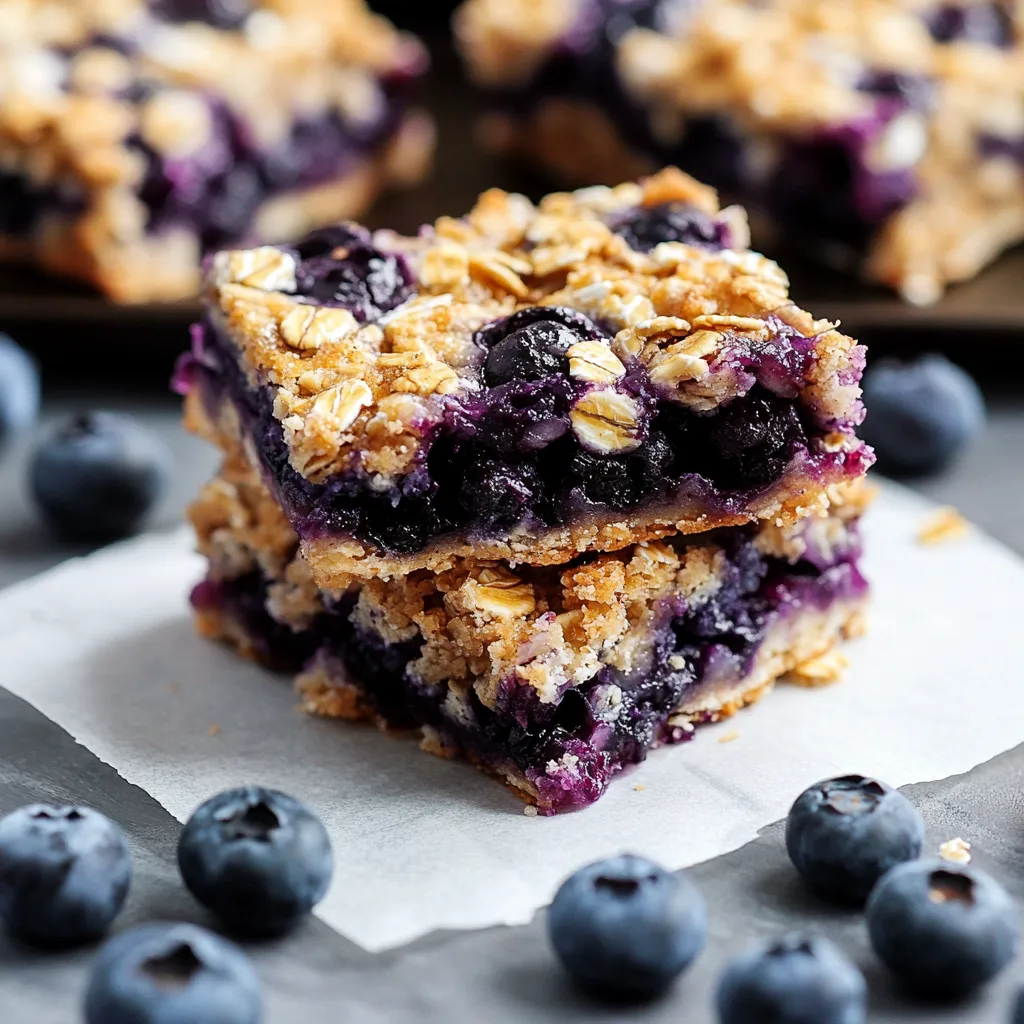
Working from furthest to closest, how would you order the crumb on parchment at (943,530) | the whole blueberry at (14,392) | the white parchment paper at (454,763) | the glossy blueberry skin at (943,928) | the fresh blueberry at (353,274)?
the whole blueberry at (14,392)
the crumb on parchment at (943,530)
the fresh blueberry at (353,274)
the white parchment paper at (454,763)
the glossy blueberry skin at (943,928)

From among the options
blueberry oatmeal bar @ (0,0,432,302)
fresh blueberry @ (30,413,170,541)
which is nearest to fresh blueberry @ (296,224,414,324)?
fresh blueberry @ (30,413,170,541)

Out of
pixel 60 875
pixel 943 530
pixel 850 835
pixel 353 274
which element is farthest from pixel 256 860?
pixel 943 530

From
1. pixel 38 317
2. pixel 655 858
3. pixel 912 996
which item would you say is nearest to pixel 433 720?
pixel 655 858

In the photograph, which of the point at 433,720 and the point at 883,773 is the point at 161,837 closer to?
the point at 433,720

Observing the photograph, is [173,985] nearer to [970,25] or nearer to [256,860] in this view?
[256,860]

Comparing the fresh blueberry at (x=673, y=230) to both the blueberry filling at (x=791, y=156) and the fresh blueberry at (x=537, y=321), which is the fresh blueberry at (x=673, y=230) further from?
the blueberry filling at (x=791, y=156)

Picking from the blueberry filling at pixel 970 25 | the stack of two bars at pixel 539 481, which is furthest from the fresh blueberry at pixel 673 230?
the blueberry filling at pixel 970 25
